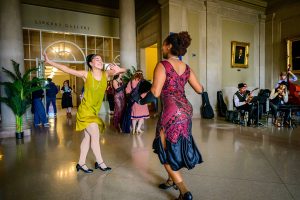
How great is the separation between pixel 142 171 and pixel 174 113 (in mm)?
1437

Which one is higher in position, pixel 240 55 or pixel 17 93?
pixel 240 55

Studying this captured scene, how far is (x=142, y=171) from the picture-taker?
11.0 ft

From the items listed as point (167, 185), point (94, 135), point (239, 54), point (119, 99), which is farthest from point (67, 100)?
point (167, 185)

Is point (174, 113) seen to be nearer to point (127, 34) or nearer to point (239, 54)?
point (127, 34)

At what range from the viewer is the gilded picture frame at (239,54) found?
10.3m

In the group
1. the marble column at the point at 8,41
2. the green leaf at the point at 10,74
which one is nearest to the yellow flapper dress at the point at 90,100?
the green leaf at the point at 10,74

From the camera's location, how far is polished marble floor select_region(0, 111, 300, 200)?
8.68 ft

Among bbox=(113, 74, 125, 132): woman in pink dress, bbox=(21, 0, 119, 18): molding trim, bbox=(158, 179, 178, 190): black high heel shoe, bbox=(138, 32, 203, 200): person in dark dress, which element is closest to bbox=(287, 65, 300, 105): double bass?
bbox=(113, 74, 125, 132): woman in pink dress

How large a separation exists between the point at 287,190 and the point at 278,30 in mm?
9430

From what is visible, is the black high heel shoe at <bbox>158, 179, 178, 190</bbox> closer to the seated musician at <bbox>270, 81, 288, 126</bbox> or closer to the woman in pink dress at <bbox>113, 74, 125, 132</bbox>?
the woman in pink dress at <bbox>113, 74, 125, 132</bbox>

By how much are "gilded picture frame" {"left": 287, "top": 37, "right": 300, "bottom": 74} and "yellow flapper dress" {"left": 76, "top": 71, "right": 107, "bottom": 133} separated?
8.65 m

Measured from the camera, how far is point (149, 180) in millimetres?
3033

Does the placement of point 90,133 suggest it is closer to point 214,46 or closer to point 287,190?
point 287,190

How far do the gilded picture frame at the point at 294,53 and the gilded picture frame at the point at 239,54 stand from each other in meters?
1.63
